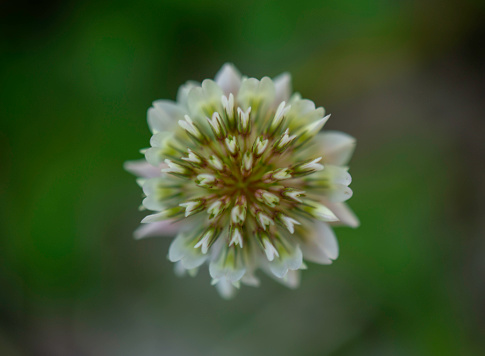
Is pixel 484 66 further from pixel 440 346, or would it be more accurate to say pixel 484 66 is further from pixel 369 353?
pixel 369 353

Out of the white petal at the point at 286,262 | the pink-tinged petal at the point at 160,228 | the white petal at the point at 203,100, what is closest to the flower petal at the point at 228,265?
the white petal at the point at 286,262

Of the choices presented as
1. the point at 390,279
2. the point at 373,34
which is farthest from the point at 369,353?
the point at 373,34

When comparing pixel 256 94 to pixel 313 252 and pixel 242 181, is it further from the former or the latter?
pixel 313 252

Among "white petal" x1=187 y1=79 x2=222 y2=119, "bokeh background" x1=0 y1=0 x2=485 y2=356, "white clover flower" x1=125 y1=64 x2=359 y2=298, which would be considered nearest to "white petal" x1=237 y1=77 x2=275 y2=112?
"white clover flower" x1=125 y1=64 x2=359 y2=298

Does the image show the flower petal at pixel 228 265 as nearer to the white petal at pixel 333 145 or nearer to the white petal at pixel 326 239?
the white petal at pixel 326 239

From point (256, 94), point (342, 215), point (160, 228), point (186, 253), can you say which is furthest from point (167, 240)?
point (256, 94)

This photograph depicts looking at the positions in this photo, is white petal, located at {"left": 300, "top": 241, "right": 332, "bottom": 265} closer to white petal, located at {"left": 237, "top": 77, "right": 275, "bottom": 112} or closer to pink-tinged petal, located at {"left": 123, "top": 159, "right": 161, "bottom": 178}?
white petal, located at {"left": 237, "top": 77, "right": 275, "bottom": 112}
